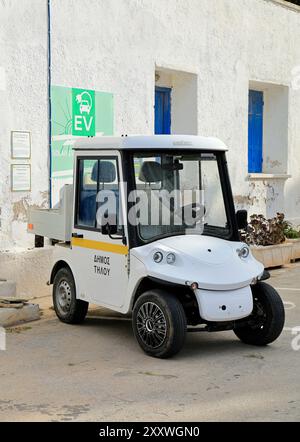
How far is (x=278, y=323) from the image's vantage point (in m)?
6.76

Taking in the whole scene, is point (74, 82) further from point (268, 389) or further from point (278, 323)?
point (268, 389)

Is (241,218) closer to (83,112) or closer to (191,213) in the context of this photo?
(191,213)

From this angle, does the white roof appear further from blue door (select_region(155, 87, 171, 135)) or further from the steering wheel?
blue door (select_region(155, 87, 171, 135))

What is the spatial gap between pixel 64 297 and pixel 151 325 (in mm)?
1662

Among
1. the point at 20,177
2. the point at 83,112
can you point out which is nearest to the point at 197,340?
the point at 20,177

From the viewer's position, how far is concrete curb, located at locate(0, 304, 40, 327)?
7.67 m

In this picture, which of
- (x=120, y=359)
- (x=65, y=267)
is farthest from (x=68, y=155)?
(x=120, y=359)

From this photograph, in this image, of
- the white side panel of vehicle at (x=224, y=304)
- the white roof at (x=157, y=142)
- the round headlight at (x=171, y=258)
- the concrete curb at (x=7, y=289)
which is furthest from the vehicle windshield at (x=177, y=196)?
the concrete curb at (x=7, y=289)

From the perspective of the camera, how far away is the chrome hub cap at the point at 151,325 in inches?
251

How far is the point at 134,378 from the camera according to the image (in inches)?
234

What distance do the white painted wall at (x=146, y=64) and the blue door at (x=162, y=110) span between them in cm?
35

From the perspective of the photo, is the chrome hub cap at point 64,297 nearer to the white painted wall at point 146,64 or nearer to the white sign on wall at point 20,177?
the white painted wall at point 146,64

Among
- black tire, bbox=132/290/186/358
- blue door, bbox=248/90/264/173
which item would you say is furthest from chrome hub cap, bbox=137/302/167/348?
blue door, bbox=248/90/264/173

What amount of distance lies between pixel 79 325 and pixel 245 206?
6.34m
